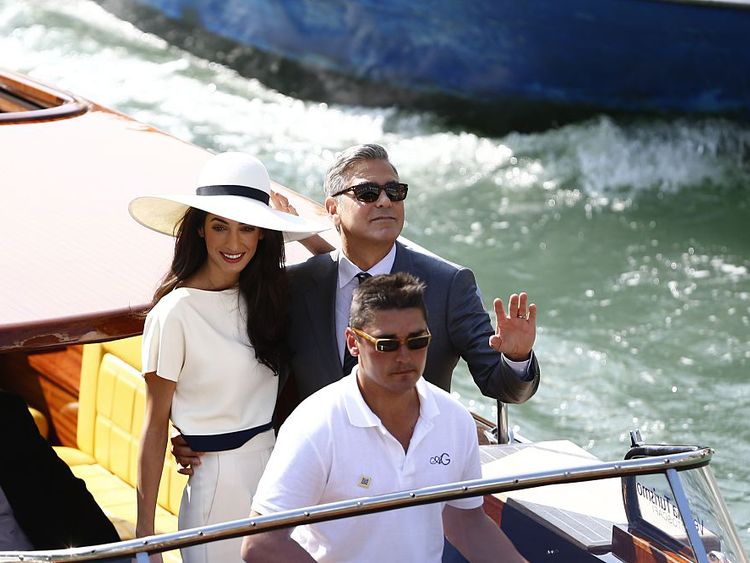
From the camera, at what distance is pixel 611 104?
8461 millimetres

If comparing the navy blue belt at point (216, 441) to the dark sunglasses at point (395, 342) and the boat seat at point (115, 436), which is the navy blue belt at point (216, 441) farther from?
the boat seat at point (115, 436)

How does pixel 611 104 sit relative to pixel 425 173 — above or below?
above

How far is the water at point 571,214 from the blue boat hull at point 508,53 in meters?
0.20

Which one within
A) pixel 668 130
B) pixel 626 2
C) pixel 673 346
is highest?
pixel 626 2

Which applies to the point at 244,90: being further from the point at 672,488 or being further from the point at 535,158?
the point at 672,488

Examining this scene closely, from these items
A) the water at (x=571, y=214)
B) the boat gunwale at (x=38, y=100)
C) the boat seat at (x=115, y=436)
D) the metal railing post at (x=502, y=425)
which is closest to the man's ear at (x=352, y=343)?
the metal railing post at (x=502, y=425)

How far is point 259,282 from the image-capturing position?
2285mm

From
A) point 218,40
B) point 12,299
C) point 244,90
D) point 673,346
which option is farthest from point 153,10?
point 12,299

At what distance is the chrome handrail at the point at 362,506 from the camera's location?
1.63m

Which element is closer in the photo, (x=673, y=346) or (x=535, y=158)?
(x=673, y=346)

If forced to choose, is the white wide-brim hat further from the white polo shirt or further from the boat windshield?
the boat windshield

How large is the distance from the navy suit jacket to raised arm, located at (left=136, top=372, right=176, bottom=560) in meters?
0.26

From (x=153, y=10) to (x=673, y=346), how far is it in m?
6.04

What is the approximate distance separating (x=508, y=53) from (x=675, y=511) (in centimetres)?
700
